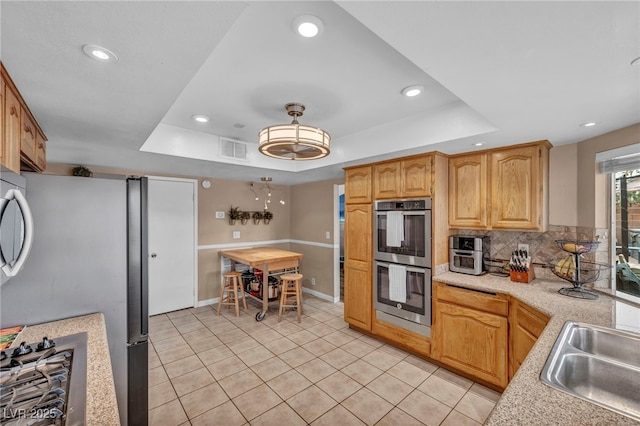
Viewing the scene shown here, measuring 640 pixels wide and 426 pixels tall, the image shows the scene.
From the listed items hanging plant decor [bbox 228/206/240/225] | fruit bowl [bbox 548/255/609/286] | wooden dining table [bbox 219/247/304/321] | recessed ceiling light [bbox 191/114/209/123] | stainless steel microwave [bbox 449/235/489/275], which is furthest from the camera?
hanging plant decor [bbox 228/206/240/225]

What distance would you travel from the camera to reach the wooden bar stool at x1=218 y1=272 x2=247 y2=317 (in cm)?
423

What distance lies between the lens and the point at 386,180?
10.6ft

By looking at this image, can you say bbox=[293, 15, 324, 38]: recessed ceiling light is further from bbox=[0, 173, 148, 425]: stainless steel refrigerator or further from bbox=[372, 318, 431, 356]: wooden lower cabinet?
bbox=[372, 318, 431, 356]: wooden lower cabinet

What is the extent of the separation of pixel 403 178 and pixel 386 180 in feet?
0.71

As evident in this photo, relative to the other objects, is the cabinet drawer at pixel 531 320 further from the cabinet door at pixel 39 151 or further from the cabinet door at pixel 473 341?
the cabinet door at pixel 39 151

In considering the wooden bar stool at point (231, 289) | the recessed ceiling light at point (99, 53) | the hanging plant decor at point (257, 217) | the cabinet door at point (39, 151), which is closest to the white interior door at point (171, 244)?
the wooden bar stool at point (231, 289)

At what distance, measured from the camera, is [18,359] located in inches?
47.3

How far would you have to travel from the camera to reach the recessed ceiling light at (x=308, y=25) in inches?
52.8

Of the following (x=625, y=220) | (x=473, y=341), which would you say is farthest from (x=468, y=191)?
(x=473, y=341)

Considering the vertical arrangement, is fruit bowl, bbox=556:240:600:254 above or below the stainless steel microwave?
above

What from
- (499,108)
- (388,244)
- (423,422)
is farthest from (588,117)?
(423,422)

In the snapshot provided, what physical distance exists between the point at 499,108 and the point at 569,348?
142 centimetres

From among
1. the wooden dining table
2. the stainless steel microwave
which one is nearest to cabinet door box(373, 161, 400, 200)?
the stainless steel microwave

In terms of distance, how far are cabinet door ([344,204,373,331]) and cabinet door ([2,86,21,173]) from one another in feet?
9.67
